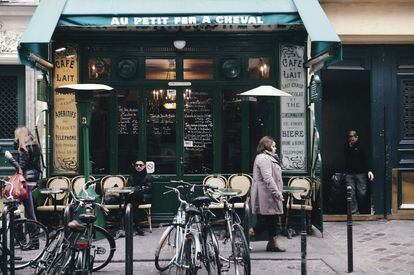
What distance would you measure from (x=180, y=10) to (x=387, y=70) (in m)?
4.63

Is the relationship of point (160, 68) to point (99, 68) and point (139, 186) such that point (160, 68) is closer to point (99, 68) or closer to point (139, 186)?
point (99, 68)

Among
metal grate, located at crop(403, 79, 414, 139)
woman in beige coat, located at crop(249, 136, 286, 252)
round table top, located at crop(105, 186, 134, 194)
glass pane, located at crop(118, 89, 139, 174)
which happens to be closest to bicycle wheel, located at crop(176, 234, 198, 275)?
woman in beige coat, located at crop(249, 136, 286, 252)

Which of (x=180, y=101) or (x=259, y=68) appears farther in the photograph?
(x=259, y=68)

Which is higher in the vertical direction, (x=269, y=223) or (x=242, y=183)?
(x=242, y=183)

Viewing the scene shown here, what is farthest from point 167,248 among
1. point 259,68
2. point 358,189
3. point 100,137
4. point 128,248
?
point 358,189

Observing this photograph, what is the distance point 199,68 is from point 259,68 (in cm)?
120

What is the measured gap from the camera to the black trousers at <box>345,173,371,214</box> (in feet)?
38.7

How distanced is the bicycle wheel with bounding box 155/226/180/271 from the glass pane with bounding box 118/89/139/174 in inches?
144

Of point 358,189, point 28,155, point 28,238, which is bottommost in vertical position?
point 28,238

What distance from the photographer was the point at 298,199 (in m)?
10.7

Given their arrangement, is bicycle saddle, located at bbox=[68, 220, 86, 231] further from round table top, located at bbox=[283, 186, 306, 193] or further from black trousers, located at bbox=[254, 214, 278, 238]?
round table top, located at bbox=[283, 186, 306, 193]

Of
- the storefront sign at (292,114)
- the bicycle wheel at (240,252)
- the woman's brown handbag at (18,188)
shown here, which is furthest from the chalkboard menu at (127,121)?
the bicycle wheel at (240,252)

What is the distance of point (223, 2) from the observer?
10414mm

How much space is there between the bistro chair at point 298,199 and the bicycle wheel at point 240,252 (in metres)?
3.20
